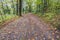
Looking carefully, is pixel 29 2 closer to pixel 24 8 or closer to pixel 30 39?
pixel 24 8

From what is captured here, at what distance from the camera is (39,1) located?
1352 inches

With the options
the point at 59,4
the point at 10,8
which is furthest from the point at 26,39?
the point at 10,8

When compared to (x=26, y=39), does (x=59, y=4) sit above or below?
above

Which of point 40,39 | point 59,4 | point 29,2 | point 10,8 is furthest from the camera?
point 29,2

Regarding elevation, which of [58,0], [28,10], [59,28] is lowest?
[28,10]

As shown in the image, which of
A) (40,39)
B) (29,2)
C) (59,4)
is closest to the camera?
(40,39)

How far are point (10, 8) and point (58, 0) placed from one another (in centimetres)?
2204

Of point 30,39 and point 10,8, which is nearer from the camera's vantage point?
point 30,39

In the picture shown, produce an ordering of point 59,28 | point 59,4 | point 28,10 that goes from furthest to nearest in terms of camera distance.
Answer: point 28,10 < point 59,4 < point 59,28

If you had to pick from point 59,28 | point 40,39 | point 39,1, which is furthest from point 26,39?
point 39,1

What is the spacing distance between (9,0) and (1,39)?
28.2 metres

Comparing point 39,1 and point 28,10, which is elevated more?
point 39,1

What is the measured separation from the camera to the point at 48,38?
29.8ft

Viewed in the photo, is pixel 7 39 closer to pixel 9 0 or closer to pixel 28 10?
pixel 9 0
